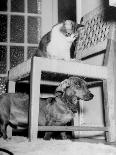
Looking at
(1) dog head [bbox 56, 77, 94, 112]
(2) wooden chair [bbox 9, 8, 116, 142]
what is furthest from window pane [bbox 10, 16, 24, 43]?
(1) dog head [bbox 56, 77, 94, 112]

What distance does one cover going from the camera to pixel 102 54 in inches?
96.6

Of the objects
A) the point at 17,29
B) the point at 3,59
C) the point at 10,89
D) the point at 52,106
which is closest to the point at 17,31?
the point at 17,29

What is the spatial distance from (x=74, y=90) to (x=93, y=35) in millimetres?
540

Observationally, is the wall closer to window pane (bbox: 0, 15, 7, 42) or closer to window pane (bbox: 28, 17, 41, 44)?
window pane (bbox: 28, 17, 41, 44)

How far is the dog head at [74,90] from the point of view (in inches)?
83.3

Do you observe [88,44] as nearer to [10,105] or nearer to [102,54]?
[102,54]

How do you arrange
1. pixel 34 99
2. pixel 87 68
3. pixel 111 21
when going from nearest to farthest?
pixel 34 99 < pixel 87 68 < pixel 111 21

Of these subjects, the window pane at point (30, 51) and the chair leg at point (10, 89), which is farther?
the window pane at point (30, 51)

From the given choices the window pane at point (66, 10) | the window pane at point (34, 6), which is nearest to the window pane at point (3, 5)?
the window pane at point (34, 6)

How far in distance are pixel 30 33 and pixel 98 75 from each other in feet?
6.45

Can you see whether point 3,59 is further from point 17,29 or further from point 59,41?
point 59,41

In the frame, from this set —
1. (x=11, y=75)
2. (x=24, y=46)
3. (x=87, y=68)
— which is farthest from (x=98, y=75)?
(x=24, y=46)

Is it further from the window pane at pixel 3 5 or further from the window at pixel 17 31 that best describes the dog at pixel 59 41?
the window pane at pixel 3 5

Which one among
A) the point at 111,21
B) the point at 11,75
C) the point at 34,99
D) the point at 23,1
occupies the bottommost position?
the point at 34,99
